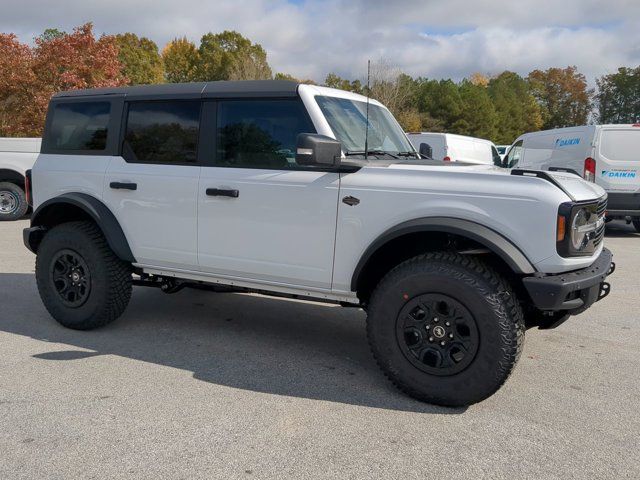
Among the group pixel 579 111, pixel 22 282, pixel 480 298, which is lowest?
pixel 22 282

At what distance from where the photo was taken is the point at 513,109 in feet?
183

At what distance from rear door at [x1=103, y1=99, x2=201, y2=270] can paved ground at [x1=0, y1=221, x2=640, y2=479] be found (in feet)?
2.68

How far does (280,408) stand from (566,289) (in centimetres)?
178

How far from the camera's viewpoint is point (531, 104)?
59.9 metres

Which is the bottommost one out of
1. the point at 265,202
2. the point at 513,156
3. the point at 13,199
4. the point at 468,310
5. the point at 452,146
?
the point at 13,199

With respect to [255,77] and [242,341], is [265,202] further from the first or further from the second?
[255,77]

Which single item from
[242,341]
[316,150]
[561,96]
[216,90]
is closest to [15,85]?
[216,90]

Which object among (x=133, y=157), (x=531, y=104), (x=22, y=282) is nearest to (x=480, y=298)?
(x=133, y=157)

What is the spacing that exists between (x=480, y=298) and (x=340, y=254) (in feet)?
3.11

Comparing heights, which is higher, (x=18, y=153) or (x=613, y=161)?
(x=613, y=161)

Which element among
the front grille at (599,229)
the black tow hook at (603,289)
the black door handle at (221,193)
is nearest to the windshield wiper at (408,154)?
the black door handle at (221,193)

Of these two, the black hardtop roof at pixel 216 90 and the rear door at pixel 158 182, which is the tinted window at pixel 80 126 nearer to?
the black hardtop roof at pixel 216 90

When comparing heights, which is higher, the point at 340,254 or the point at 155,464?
the point at 340,254

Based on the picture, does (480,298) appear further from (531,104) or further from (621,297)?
(531,104)
